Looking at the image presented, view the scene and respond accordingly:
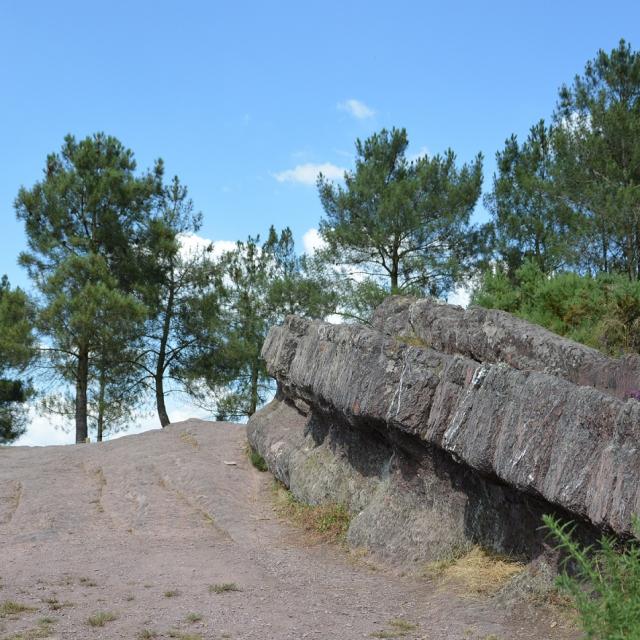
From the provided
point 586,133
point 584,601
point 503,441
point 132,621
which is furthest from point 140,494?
point 586,133

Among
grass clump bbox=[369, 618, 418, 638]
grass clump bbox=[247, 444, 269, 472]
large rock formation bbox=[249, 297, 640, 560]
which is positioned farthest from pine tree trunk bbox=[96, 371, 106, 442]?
grass clump bbox=[369, 618, 418, 638]

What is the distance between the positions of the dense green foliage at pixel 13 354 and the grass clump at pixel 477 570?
61.7ft

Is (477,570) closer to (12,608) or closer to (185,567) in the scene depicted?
(185,567)

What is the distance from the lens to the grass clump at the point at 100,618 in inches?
288

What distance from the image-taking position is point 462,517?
912 cm

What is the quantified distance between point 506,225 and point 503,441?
745 inches

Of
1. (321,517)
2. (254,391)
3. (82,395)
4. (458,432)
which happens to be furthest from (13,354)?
(458,432)

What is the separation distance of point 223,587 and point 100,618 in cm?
149

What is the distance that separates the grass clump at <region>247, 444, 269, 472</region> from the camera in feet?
49.9

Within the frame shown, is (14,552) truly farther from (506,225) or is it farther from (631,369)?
(506,225)

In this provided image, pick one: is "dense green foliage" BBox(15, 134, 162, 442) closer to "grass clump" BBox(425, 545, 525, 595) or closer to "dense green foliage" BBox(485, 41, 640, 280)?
"dense green foliage" BBox(485, 41, 640, 280)

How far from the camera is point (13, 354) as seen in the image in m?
24.3

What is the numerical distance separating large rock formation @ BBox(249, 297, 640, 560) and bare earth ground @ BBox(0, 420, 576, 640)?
0.85 m

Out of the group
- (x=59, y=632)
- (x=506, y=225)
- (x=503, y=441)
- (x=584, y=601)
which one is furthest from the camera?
(x=506, y=225)
